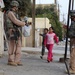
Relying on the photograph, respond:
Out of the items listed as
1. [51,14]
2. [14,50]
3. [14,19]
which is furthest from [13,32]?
[51,14]

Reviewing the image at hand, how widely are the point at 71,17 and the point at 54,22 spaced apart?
2280 inches

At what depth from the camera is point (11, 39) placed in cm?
1123

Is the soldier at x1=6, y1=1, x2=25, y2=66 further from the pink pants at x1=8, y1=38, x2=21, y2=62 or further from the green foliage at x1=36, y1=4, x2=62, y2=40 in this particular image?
the green foliage at x1=36, y1=4, x2=62, y2=40

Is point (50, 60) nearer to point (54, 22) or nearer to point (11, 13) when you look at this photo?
point (11, 13)

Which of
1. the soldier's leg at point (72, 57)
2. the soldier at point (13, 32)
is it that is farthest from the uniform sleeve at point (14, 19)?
the soldier's leg at point (72, 57)

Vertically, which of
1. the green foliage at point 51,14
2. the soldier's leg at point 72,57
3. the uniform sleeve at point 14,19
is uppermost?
the uniform sleeve at point 14,19

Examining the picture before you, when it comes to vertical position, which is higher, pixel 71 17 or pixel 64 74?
pixel 71 17

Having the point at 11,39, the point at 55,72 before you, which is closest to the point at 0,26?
the point at 11,39

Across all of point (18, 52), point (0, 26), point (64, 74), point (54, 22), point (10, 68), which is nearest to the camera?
point (64, 74)

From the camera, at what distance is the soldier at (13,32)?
1102cm

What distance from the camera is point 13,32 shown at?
36.4ft

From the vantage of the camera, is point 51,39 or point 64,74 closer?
point 64,74

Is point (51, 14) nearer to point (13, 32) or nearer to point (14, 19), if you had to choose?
point (13, 32)

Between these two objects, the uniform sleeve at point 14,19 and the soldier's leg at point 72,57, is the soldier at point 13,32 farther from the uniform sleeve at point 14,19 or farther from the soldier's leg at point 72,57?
the soldier's leg at point 72,57
